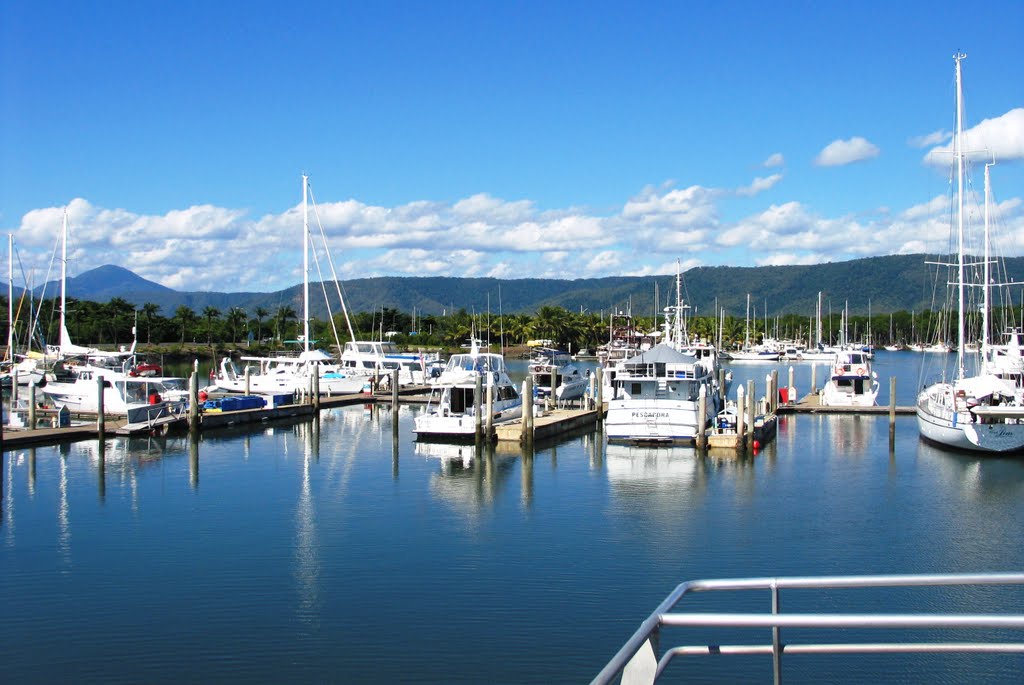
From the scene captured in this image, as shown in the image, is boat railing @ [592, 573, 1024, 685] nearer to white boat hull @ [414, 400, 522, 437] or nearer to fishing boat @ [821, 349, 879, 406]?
white boat hull @ [414, 400, 522, 437]

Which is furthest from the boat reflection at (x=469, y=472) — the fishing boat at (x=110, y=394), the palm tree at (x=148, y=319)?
the palm tree at (x=148, y=319)

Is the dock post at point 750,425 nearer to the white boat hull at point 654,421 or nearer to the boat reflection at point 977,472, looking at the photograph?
the white boat hull at point 654,421

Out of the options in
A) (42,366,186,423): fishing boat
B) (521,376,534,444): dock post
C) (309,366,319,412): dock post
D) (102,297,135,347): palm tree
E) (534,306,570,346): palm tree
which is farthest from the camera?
(534,306,570,346): palm tree

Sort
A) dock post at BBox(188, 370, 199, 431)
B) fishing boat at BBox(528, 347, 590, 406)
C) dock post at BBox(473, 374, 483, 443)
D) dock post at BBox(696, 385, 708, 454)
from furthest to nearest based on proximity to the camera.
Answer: fishing boat at BBox(528, 347, 590, 406) < dock post at BBox(188, 370, 199, 431) < dock post at BBox(473, 374, 483, 443) < dock post at BBox(696, 385, 708, 454)

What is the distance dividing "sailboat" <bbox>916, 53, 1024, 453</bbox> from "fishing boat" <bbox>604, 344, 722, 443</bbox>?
9371mm

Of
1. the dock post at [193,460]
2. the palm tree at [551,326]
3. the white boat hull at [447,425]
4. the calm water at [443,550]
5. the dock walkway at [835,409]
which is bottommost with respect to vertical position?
the calm water at [443,550]

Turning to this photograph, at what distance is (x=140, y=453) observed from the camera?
39.0m

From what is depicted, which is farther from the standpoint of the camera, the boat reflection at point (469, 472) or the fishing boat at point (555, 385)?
the fishing boat at point (555, 385)

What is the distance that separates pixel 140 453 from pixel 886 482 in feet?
91.5

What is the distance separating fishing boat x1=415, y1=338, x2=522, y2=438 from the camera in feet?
134

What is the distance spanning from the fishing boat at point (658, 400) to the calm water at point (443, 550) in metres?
0.93

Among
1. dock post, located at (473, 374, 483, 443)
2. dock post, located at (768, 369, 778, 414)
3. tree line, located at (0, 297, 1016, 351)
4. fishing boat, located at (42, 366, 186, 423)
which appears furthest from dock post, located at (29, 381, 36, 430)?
tree line, located at (0, 297, 1016, 351)

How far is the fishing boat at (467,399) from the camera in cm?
4097

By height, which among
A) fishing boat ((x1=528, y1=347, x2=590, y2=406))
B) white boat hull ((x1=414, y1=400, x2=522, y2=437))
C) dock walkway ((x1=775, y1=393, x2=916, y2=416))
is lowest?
dock walkway ((x1=775, y1=393, x2=916, y2=416))
